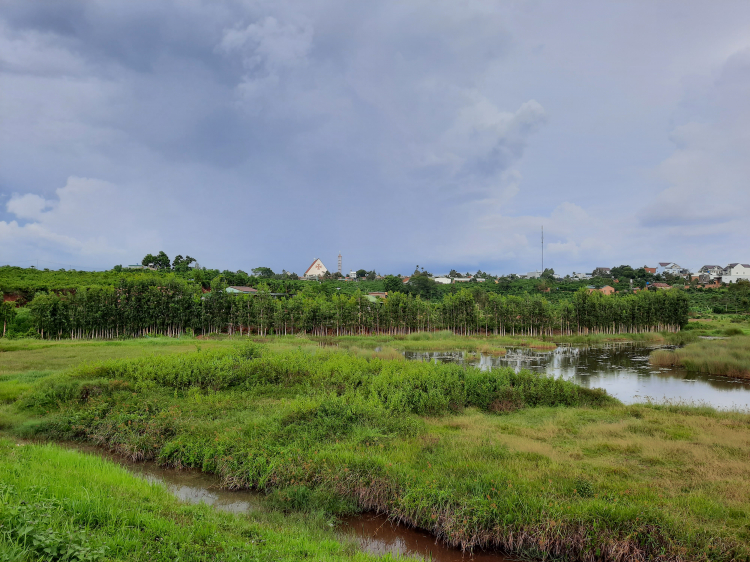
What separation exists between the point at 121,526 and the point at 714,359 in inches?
1300

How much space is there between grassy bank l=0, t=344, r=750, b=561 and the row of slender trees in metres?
32.1

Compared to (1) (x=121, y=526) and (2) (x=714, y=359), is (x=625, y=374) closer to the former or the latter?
(2) (x=714, y=359)

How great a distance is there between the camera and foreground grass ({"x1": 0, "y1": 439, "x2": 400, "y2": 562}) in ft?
13.4

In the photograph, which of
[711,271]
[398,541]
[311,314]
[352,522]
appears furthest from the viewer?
[711,271]

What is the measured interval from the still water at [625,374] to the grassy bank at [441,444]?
5220 mm

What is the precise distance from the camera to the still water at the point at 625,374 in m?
18.5

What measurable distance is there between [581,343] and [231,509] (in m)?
46.5

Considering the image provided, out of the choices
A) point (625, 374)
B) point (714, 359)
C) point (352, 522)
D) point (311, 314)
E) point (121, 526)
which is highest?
point (311, 314)

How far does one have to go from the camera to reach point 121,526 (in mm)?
5078

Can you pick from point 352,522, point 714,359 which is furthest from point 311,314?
point 352,522

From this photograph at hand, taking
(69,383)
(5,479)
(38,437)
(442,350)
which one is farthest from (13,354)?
(442,350)

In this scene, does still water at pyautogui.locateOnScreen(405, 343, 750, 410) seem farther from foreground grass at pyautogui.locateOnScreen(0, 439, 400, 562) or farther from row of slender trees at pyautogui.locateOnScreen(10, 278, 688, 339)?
row of slender trees at pyautogui.locateOnScreen(10, 278, 688, 339)

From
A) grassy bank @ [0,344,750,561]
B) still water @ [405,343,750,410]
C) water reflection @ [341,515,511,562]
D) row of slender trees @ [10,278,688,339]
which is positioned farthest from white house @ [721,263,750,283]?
water reflection @ [341,515,511,562]

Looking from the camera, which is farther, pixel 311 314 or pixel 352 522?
pixel 311 314
